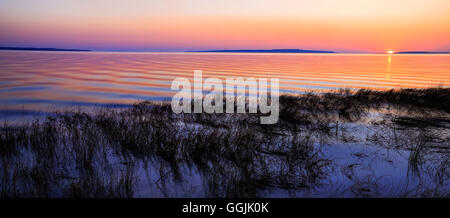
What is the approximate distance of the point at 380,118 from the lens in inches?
348

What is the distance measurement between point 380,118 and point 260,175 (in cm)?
629

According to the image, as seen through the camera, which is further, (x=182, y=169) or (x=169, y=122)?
(x=169, y=122)

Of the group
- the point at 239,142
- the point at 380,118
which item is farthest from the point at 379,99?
the point at 239,142
